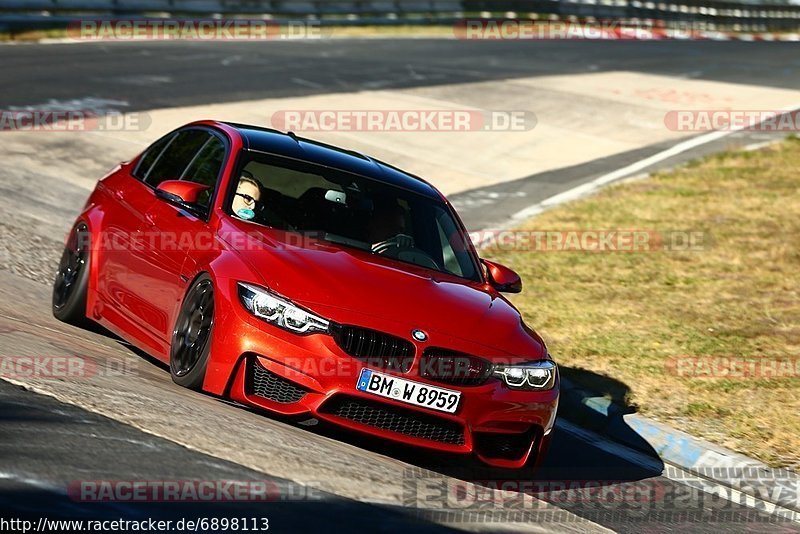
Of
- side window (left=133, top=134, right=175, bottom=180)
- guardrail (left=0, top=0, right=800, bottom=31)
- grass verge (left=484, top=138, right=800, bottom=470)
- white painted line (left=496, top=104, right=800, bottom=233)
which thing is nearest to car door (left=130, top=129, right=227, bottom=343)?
side window (left=133, top=134, right=175, bottom=180)

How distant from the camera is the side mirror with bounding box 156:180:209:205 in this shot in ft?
25.3

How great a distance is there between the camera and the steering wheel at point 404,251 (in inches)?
311

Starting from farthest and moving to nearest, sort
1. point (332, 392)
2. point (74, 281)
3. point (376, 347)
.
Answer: point (74, 281)
point (376, 347)
point (332, 392)

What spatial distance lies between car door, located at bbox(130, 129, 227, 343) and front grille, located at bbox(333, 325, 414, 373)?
1174mm

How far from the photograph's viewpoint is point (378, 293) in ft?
22.9

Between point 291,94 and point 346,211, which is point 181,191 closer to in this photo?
point 346,211

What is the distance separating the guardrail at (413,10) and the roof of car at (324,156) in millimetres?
21386

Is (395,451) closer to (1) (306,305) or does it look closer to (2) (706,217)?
(1) (306,305)

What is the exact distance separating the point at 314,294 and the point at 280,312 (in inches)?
8.1

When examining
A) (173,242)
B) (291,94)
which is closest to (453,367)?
(173,242)

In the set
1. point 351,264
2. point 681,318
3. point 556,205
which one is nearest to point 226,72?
point 556,205

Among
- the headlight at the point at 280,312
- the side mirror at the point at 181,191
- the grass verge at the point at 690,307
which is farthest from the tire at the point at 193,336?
the grass verge at the point at 690,307

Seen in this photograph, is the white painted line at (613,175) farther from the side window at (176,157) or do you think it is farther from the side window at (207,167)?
the side window at (207,167)

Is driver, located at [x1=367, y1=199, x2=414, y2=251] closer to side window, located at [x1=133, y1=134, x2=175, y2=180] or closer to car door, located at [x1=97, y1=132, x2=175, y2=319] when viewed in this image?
car door, located at [x1=97, y1=132, x2=175, y2=319]
